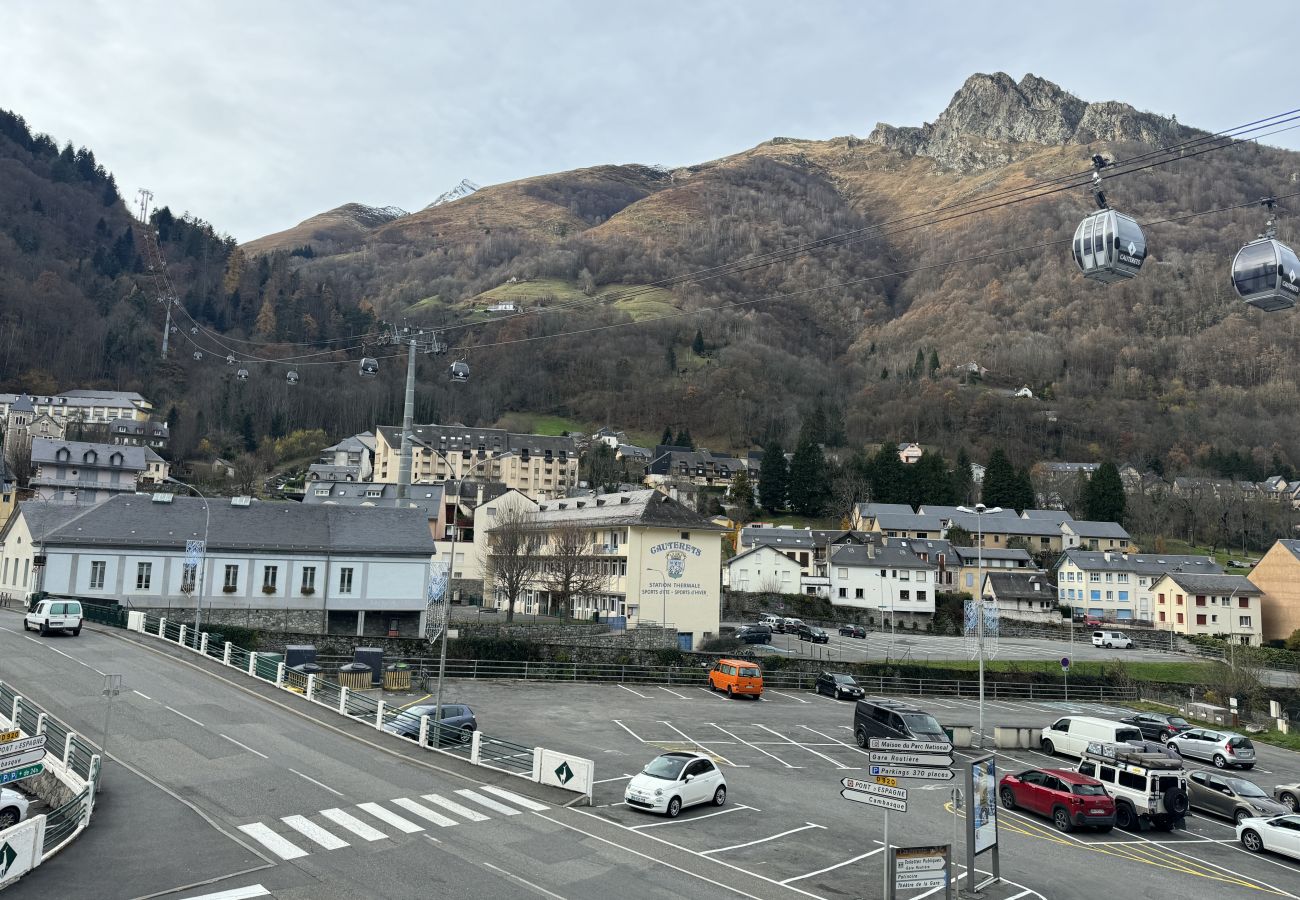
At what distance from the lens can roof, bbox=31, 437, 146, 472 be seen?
105 metres

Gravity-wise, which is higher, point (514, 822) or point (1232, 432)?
point (1232, 432)

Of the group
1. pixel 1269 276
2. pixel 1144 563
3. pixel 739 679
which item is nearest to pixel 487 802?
pixel 1269 276

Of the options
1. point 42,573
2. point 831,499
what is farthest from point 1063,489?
point 42,573

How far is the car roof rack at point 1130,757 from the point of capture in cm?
2339

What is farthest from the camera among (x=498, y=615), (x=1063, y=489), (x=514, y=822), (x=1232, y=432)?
(x=1232, y=432)

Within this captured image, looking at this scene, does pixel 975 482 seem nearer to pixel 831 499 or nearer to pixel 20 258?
pixel 831 499

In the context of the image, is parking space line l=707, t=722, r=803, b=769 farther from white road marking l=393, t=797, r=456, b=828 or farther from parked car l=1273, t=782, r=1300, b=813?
parked car l=1273, t=782, r=1300, b=813

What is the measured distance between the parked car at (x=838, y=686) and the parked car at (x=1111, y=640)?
43099mm

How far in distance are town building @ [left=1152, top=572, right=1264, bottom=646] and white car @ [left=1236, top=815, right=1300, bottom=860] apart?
71.4m

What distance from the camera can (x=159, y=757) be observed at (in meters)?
23.0

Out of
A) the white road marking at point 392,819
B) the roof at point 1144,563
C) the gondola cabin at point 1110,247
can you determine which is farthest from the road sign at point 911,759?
the roof at point 1144,563

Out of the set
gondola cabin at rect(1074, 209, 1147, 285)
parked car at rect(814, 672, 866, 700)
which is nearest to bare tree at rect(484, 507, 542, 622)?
parked car at rect(814, 672, 866, 700)

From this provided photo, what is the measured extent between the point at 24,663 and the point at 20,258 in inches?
8137

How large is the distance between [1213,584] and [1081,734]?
66.3 m
